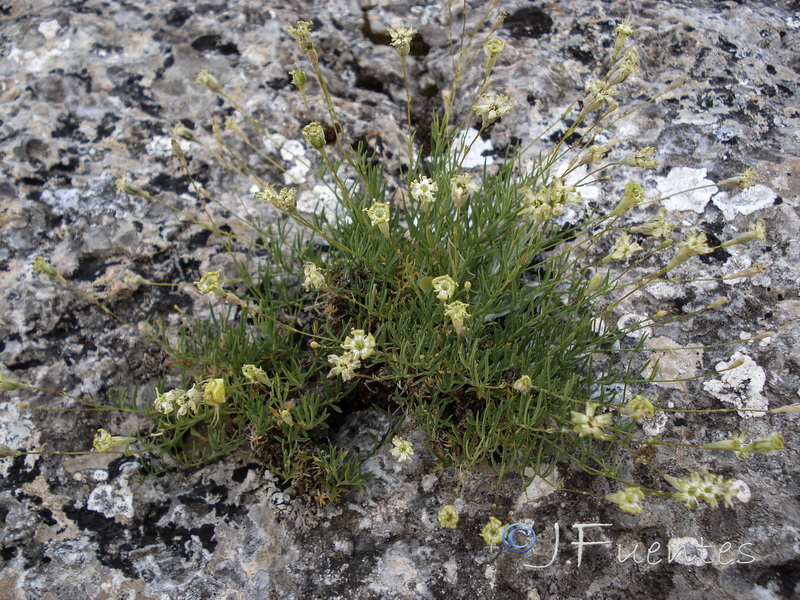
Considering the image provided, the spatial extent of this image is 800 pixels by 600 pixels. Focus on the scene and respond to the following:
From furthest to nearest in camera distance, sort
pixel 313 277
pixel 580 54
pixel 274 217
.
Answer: pixel 580 54 → pixel 274 217 → pixel 313 277

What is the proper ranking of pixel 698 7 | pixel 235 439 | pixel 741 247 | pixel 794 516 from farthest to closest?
pixel 698 7
pixel 741 247
pixel 235 439
pixel 794 516

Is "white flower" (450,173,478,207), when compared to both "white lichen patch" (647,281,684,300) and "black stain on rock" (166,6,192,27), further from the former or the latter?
"black stain on rock" (166,6,192,27)

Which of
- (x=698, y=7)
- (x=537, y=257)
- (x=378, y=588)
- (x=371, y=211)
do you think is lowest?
(x=378, y=588)

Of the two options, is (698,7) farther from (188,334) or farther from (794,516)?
(188,334)

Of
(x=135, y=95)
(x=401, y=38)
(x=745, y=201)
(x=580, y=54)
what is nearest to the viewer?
(x=401, y=38)

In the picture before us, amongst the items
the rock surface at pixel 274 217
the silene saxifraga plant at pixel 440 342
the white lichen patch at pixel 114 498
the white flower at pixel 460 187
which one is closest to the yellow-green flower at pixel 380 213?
the silene saxifraga plant at pixel 440 342

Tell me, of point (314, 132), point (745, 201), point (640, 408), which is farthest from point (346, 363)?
point (745, 201)

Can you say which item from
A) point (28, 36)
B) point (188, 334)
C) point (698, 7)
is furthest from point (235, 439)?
point (698, 7)

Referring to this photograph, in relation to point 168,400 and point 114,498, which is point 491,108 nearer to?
point 168,400
